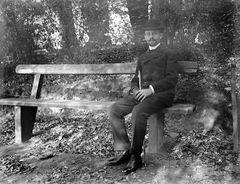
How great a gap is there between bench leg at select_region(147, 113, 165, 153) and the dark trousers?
26 centimetres

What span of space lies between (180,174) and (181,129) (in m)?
1.46

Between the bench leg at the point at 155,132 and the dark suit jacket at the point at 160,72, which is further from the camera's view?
the bench leg at the point at 155,132

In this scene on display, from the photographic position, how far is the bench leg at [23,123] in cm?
495

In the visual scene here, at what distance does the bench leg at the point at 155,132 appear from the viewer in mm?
3967

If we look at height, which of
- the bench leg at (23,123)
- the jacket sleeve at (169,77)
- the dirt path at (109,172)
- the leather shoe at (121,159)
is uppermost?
the jacket sleeve at (169,77)

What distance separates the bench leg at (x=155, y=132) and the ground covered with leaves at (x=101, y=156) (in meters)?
0.11

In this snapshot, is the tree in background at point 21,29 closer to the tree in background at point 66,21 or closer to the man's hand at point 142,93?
the tree in background at point 66,21

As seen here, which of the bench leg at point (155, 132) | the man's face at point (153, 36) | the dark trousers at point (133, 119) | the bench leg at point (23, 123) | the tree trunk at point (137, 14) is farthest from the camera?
the tree trunk at point (137, 14)

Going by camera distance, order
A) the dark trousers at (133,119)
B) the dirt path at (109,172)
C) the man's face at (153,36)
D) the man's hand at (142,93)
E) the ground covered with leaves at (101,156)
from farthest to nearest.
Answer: the man's face at (153,36), the man's hand at (142,93), the dark trousers at (133,119), the ground covered with leaves at (101,156), the dirt path at (109,172)

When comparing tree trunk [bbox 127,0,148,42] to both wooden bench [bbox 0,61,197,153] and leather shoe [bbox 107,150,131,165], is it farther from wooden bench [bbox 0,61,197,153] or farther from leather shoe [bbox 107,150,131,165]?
leather shoe [bbox 107,150,131,165]

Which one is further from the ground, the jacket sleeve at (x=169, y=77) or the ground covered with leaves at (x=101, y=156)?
the jacket sleeve at (x=169, y=77)

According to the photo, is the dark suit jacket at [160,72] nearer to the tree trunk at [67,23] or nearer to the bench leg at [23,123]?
the bench leg at [23,123]

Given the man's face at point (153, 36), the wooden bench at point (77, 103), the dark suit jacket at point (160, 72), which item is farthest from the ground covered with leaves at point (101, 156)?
the man's face at point (153, 36)

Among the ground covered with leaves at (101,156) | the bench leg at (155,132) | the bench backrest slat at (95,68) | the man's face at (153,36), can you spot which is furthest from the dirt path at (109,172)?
the man's face at (153,36)
